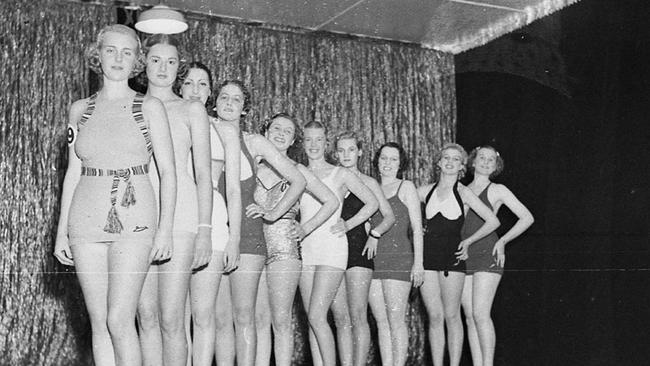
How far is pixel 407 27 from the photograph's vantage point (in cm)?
332

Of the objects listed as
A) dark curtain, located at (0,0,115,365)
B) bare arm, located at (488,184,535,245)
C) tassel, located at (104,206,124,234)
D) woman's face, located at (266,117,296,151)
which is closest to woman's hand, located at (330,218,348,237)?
woman's face, located at (266,117,296,151)

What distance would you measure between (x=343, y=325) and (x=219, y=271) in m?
0.79

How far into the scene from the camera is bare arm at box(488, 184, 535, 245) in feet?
11.2

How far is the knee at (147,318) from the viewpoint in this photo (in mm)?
2326

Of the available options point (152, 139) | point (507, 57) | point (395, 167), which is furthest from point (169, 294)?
point (507, 57)

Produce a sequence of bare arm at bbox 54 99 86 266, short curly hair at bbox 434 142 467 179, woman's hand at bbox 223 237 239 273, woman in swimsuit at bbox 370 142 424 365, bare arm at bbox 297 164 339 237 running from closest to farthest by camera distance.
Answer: bare arm at bbox 54 99 86 266
woman's hand at bbox 223 237 239 273
bare arm at bbox 297 164 339 237
woman in swimsuit at bbox 370 142 424 365
short curly hair at bbox 434 142 467 179

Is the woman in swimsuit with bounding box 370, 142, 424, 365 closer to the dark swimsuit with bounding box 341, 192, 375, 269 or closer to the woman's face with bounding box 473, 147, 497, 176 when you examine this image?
the dark swimsuit with bounding box 341, 192, 375, 269

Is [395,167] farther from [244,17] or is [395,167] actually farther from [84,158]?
[84,158]

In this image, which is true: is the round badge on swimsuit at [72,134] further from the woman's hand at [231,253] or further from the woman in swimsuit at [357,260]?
the woman in swimsuit at [357,260]

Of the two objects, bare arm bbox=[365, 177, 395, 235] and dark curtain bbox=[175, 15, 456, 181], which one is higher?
dark curtain bbox=[175, 15, 456, 181]

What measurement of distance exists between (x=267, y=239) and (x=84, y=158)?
0.81m

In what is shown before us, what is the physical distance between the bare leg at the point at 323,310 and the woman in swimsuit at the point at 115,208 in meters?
0.97

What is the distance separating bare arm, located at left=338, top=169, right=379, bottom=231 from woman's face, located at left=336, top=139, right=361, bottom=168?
57 mm

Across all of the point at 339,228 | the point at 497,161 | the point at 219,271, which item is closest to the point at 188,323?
the point at 219,271
